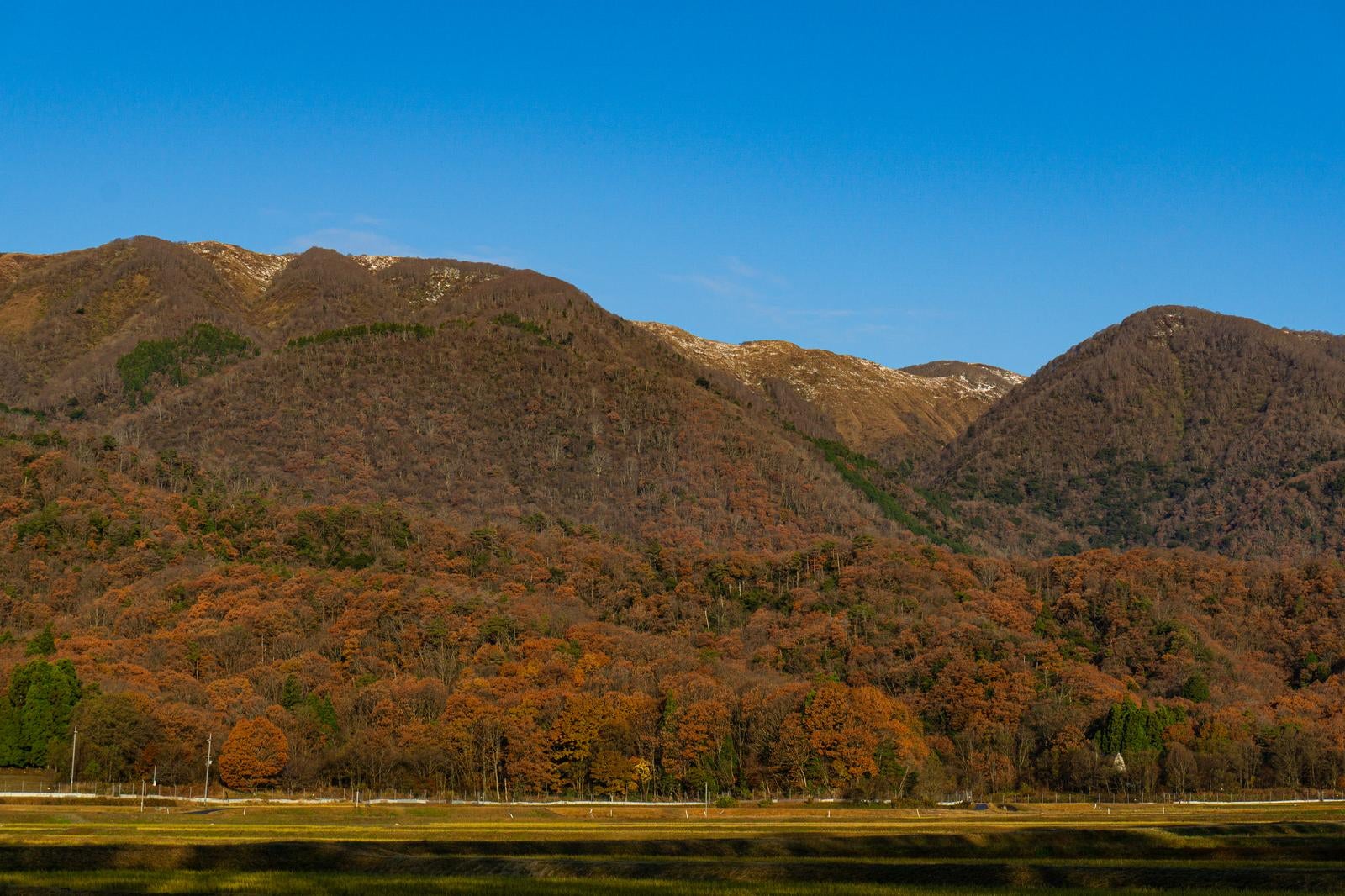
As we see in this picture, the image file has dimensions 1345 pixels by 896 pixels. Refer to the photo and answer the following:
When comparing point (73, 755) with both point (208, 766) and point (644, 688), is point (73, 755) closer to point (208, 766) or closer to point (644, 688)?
point (208, 766)

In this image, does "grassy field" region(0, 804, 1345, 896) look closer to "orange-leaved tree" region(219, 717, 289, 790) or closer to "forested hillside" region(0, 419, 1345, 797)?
"orange-leaved tree" region(219, 717, 289, 790)

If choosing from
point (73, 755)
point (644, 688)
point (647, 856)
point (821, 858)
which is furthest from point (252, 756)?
point (821, 858)

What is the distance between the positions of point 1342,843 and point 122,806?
8069 centimetres

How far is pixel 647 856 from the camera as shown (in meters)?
57.0

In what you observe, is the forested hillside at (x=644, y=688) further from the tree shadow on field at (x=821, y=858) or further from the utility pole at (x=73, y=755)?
the tree shadow on field at (x=821, y=858)

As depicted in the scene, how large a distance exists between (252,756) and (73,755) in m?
15.0

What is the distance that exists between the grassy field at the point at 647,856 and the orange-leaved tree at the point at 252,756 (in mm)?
39667

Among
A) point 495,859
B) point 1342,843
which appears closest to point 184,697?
point 495,859

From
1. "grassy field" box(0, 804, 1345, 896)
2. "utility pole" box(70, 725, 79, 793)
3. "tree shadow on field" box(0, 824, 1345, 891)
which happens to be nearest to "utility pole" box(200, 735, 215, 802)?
"utility pole" box(70, 725, 79, 793)

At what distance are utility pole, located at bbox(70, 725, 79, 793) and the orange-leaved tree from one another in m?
12.3

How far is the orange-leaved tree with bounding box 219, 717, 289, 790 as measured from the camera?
419ft

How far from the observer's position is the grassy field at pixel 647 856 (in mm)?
46469

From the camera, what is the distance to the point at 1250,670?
182000 mm

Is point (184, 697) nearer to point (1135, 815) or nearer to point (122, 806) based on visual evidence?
point (122, 806)
